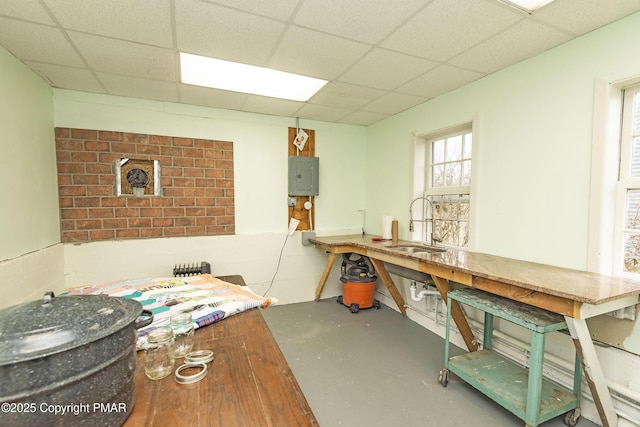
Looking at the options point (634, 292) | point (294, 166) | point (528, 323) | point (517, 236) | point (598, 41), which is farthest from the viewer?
point (294, 166)

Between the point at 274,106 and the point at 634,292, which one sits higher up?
the point at 274,106

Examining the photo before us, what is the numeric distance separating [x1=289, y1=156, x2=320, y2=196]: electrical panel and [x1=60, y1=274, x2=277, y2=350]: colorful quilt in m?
1.88

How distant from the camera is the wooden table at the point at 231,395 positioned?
87cm

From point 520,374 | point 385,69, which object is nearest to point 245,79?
point 385,69

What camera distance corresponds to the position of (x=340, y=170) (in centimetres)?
412

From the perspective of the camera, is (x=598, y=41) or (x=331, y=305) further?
(x=331, y=305)

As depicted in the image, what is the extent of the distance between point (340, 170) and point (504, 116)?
2.16 metres

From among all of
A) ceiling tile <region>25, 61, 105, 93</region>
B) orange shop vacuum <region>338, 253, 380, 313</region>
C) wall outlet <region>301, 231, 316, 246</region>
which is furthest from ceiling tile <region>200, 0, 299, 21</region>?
orange shop vacuum <region>338, 253, 380, 313</region>

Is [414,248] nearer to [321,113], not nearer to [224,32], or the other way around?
[321,113]

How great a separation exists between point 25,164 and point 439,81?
3587 mm

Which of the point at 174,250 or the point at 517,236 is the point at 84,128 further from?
the point at 517,236

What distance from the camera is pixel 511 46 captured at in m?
2.02

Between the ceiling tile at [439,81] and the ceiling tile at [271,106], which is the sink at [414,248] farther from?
the ceiling tile at [271,106]

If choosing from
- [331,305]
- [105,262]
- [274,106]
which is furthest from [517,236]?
[105,262]
